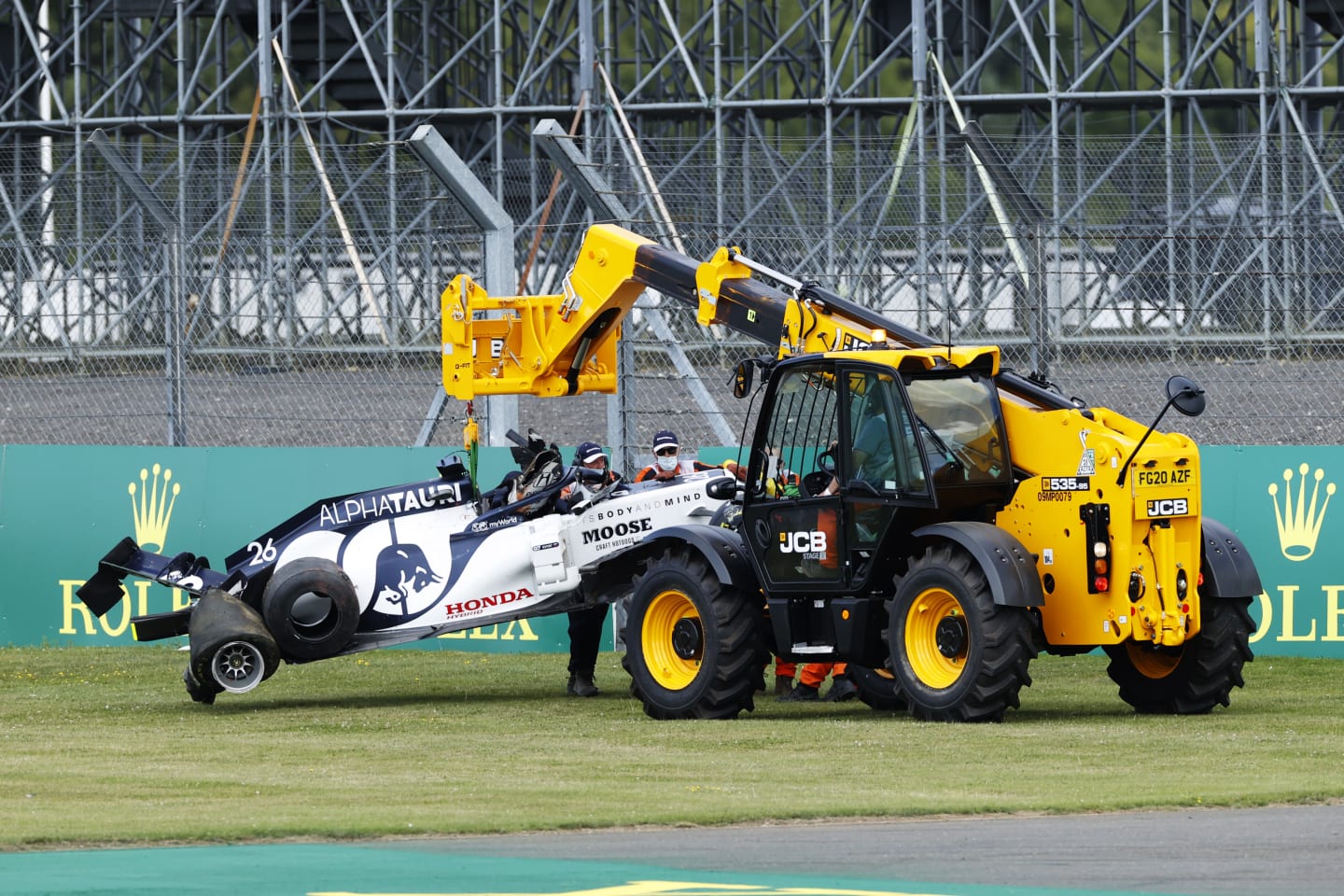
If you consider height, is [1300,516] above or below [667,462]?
below

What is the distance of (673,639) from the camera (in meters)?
13.5

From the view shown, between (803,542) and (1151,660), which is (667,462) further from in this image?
(1151,660)

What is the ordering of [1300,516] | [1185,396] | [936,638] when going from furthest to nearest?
[1300,516]
[936,638]
[1185,396]

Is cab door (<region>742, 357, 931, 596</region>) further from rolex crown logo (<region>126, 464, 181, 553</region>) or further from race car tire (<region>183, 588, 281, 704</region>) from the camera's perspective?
rolex crown logo (<region>126, 464, 181, 553</region>)

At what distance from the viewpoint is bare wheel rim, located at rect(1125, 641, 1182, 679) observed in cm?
1287

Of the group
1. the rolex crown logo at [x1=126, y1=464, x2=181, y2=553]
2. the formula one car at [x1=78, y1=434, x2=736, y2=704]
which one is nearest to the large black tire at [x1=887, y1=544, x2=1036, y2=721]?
the formula one car at [x1=78, y1=434, x2=736, y2=704]

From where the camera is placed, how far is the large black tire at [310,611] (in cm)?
1396

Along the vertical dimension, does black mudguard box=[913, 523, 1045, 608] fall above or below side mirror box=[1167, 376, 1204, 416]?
below

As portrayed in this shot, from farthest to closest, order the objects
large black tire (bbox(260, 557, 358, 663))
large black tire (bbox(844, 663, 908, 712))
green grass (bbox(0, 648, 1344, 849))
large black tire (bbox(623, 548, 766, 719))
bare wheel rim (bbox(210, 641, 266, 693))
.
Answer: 1. large black tire (bbox(260, 557, 358, 663))
2. bare wheel rim (bbox(210, 641, 266, 693))
3. large black tire (bbox(844, 663, 908, 712))
4. large black tire (bbox(623, 548, 766, 719))
5. green grass (bbox(0, 648, 1344, 849))

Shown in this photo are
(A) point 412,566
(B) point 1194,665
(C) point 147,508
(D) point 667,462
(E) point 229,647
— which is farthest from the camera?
(C) point 147,508

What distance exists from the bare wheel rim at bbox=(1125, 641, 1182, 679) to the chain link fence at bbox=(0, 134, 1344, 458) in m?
3.38

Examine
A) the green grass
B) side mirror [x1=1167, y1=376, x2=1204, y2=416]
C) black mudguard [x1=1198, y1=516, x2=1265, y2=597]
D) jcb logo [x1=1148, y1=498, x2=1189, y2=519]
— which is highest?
side mirror [x1=1167, y1=376, x2=1204, y2=416]

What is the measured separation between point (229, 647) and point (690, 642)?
9.07 feet

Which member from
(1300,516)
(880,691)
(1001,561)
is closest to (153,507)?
→ (880,691)
